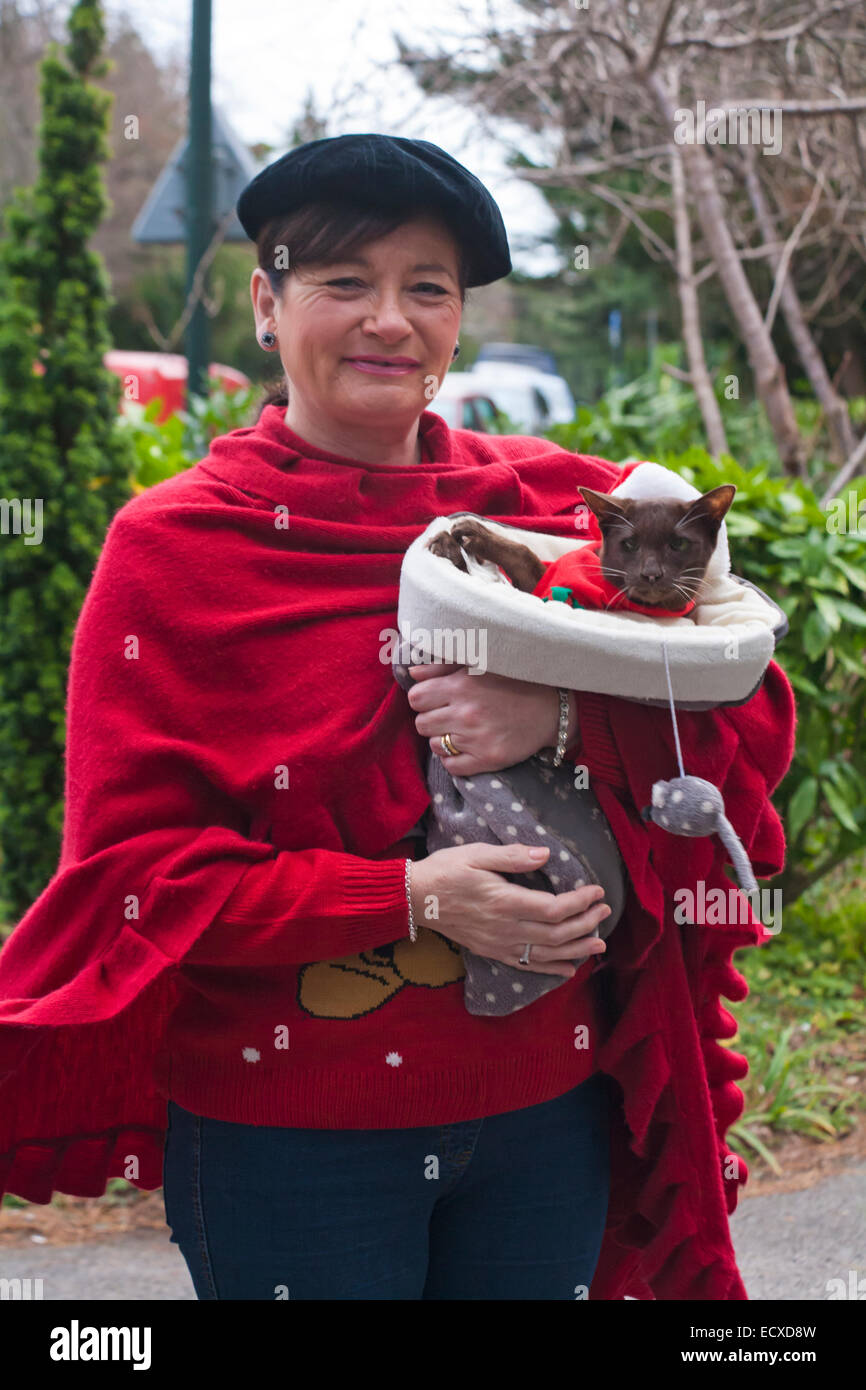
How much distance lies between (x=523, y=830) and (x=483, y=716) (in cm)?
17

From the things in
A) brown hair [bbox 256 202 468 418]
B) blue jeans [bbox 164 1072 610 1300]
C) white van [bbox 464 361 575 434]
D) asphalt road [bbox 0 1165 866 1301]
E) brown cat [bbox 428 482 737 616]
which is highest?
brown hair [bbox 256 202 468 418]

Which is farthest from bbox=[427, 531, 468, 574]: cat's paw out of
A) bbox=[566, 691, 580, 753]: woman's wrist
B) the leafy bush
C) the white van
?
the white van

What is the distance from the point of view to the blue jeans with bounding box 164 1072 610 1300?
180 centimetres

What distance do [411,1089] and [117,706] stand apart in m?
0.68

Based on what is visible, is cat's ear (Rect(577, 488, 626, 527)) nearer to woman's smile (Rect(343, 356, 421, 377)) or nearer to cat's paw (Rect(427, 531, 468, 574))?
cat's paw (Rect(427, 531, 468, 574))

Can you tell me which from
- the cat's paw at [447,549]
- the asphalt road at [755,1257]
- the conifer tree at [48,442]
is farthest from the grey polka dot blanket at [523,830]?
the conifer tree at [48,442]

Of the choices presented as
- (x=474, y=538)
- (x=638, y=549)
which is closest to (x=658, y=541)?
(x=638, y=549)

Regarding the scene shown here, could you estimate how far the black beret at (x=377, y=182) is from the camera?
1.83 m

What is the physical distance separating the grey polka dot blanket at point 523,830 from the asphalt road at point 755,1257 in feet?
7.28

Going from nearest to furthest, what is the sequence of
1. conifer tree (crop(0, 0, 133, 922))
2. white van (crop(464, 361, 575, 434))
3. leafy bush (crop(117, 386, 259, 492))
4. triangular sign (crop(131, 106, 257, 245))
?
conifer tree (crop(0, 0, 133, 922)), leafy bush (crop(117, 386, 259, 492)), triangular sign (crop(131, 106, 257, 245)), white van (crop(464, 361, 575, 434))

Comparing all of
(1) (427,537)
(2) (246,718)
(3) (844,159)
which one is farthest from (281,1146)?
(3) (844,159)

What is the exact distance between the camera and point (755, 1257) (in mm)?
3795

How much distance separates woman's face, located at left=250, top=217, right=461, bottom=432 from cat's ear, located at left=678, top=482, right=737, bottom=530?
1.48 ft
